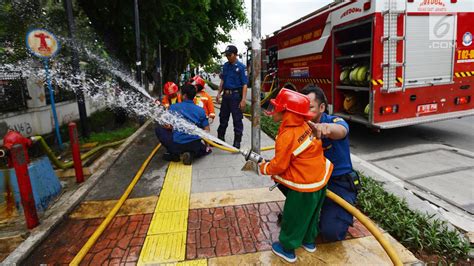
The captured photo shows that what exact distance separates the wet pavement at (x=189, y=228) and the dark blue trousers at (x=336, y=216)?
4.6 inches

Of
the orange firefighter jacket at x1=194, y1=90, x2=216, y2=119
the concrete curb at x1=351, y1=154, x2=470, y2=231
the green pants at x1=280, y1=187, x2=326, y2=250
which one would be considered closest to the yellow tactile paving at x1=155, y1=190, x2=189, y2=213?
the green pants at x1=280, y1=187, x2=326, y2=250

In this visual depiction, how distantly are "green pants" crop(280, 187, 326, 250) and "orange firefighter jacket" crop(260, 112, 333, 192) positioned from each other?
78mm

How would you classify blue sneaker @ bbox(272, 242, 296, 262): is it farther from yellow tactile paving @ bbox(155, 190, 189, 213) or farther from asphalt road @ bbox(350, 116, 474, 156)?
asphalt road @ bbox(350, 116, 474, 156)

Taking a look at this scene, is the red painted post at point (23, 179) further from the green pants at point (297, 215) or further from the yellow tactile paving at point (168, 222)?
the green pants at point (297, 215)

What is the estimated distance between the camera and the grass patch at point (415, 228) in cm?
271

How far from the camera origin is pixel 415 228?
115 inches

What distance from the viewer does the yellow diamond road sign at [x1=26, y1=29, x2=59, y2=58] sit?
5.38 meters

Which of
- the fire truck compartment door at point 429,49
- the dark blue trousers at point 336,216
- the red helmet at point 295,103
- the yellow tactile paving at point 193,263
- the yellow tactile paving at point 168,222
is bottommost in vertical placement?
the yellow tactile paving at point 193,263

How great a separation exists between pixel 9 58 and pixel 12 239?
22.9 ft

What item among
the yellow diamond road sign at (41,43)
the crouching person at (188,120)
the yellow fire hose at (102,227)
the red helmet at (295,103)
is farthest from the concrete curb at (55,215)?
the red helmet at (295,103)

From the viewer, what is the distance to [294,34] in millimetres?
8883

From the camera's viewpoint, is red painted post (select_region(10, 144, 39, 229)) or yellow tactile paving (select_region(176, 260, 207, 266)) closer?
yellow tactile paving (select_region(176, 260, 207, 266))

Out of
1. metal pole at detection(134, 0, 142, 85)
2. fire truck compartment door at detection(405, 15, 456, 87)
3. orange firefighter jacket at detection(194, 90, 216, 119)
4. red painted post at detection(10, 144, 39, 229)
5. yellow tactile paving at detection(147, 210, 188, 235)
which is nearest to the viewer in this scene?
red painted post at detection(10, 144, 39, 229)

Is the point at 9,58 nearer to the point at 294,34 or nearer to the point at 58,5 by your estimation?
the point at 58,5
